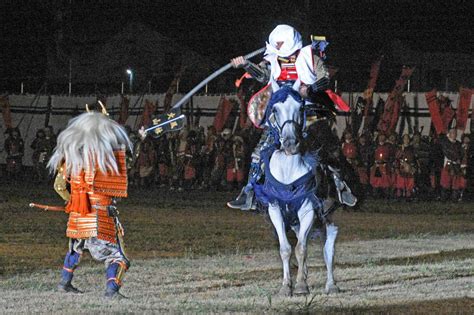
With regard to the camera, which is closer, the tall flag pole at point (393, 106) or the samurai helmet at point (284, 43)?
the samurai helmet at point (284, 43)

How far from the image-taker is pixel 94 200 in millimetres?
10992

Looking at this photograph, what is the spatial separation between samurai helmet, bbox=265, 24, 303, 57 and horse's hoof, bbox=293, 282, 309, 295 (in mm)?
2390

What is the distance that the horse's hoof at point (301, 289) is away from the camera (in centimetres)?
1161

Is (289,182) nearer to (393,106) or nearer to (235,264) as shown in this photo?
(235,264)

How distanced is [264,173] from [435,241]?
6903mm

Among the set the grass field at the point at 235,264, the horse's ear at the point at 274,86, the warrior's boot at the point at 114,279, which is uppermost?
the horse's ear at the point at 274,86

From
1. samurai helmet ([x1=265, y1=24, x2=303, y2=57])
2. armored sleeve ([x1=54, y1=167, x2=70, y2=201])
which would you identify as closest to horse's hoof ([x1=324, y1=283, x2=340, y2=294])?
samurai helmet ([x1=265, y1=24, x2=303, y2=57])

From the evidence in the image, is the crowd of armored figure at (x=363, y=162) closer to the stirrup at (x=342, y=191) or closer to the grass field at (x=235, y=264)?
the grass field at (x=235, y=264)

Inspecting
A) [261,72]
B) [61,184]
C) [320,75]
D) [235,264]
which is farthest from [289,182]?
[235,264]

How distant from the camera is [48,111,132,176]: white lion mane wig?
1084cm

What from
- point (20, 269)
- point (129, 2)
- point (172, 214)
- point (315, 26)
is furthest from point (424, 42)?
point (20, 269)

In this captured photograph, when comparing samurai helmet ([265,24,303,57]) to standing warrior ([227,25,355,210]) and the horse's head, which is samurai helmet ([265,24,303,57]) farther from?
the horse's head

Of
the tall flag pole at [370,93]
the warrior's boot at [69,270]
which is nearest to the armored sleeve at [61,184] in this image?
the warrior's boot at [69,270]

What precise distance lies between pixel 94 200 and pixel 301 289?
7.41 feet
